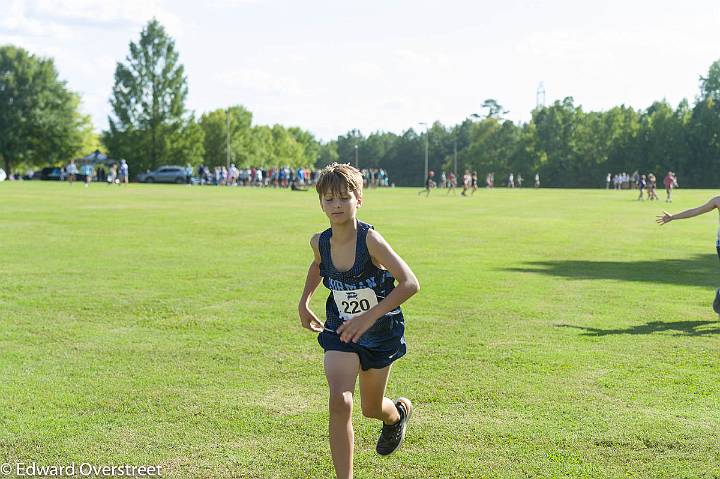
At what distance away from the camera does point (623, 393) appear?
6.94m

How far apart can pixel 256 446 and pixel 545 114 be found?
13252 centimetres

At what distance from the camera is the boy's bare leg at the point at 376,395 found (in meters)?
5.04

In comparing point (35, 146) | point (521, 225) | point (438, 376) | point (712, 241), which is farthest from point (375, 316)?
point (35, 146)

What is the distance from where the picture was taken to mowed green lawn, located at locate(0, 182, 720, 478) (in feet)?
17.8

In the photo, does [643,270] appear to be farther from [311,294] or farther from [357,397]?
[311,294]

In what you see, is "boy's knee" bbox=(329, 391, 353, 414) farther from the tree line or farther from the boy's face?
the tree line

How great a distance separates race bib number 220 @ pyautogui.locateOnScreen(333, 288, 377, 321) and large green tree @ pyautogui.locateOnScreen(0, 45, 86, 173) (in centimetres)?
10008

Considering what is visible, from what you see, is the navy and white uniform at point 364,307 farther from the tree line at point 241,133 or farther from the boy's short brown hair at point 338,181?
the tree line at point 241,133

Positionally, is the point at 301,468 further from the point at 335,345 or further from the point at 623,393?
the point at 623,393

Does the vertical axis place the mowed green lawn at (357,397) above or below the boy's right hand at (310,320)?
below

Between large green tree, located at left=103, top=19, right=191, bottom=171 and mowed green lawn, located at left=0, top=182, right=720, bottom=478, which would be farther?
large green tree, located at left=103, top=19, right=191, bottom=171

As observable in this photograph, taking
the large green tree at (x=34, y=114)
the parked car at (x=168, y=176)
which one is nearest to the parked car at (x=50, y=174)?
the large green tree at (x=34, y=114)

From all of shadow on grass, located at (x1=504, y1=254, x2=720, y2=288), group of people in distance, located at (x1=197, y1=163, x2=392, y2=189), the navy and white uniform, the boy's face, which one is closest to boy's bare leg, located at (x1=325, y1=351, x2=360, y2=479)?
the navy and white uniform

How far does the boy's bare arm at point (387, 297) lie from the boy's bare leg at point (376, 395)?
40 cm
